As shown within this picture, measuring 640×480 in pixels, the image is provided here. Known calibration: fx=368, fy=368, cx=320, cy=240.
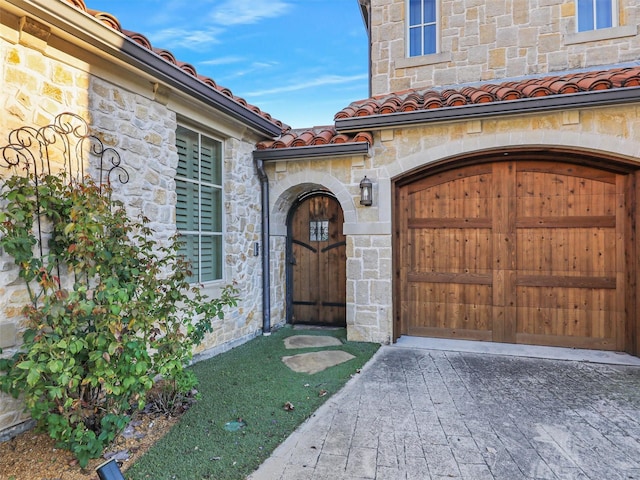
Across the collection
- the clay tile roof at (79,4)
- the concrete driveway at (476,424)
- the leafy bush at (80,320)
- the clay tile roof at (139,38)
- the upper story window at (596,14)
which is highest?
the upper story window at (596,14)

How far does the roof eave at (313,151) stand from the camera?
5250 mm

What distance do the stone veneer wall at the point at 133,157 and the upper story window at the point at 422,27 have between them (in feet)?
11.5

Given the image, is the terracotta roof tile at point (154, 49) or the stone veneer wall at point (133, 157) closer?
the stone veneer wall at point (133, 157)

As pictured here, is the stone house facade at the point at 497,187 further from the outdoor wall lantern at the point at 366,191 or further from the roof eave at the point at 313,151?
the outdoor wall lantern at the point at 366,191

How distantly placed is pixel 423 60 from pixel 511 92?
237 centimetres

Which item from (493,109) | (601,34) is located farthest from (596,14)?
(493,109)

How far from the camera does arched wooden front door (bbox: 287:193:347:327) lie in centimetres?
643

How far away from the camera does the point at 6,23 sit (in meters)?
2.68

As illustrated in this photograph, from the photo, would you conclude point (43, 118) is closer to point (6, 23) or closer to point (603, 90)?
point (6, 23)

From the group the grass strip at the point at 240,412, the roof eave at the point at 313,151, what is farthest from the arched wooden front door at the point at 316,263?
the grass strip at the point at 240,412

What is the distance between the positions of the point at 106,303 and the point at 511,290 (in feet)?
16.3

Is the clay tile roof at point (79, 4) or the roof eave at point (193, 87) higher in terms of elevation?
the clay tile roof at point (79, 4)

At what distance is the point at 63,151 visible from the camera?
311cm

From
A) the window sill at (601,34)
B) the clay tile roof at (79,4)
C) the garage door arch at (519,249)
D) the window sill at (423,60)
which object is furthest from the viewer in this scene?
the window sill at (423,60)
